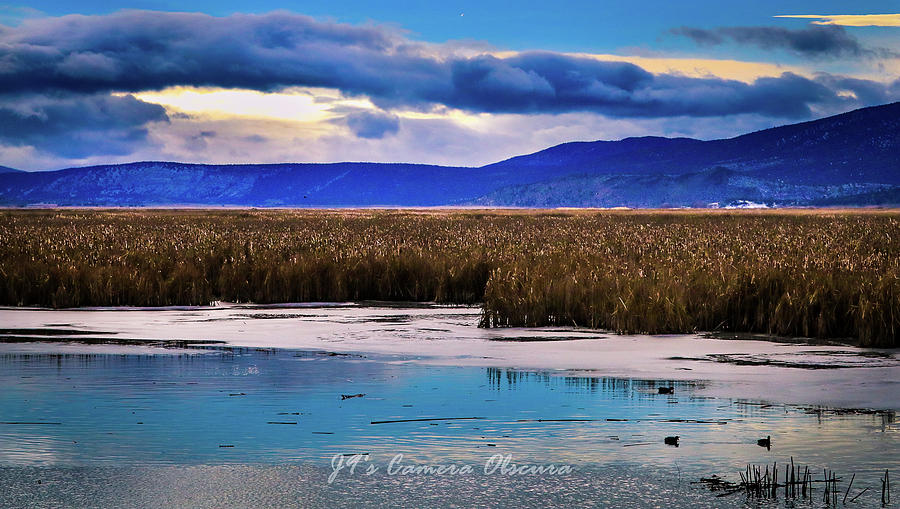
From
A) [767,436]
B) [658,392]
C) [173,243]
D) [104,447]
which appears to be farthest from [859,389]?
[173,243]

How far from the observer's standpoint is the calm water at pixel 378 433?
9.27m

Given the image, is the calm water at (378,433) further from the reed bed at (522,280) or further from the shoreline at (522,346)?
the reed bed at (522,280)

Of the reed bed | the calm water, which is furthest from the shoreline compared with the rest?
the calm water

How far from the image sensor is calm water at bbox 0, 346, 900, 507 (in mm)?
9266

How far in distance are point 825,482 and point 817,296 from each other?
12.1 m

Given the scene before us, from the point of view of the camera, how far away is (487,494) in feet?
29.6

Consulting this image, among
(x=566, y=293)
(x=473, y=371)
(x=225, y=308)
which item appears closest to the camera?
(x=473, y=371)

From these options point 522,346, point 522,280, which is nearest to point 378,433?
point 522,346

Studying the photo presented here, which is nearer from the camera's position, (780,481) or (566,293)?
(780,481)

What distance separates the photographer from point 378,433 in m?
11.3

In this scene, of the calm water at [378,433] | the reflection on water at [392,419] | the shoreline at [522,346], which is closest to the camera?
the calm water at [378,433]

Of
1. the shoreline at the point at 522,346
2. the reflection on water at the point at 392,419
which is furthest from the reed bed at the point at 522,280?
the reflection on water at the point at 392,419

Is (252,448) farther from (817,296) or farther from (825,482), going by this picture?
(817,296)

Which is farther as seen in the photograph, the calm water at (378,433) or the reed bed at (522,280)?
the reed bed at (522,280)
